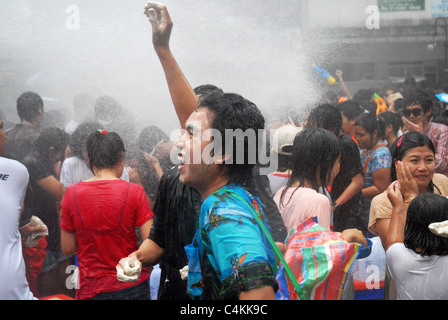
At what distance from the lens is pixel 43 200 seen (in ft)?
12.4

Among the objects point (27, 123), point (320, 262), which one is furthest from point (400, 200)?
point (27, 123)

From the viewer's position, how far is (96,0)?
4910 millimetres

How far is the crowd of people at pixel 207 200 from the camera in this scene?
1374 mm

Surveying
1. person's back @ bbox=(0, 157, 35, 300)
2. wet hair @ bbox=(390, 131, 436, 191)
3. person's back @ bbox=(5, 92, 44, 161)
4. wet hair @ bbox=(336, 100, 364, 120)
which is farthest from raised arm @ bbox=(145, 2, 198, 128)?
wet hair @ bbox=(336, 100, 364, 120)

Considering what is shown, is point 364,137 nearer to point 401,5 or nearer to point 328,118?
point 328,118

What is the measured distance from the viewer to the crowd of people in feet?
4.51

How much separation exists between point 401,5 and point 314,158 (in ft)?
22.0

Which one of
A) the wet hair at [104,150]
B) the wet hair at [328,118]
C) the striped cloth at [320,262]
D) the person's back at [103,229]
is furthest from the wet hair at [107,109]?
the striped cloth at [320,262]

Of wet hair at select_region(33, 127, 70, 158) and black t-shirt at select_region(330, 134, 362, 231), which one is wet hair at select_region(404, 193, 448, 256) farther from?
wet hair at select_region(33, 127, 70, 158)

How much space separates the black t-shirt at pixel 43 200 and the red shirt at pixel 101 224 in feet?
3.16

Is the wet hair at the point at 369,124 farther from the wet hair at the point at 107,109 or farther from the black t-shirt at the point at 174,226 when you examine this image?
the black t-shirt at the point at 174,226

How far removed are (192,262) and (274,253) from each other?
27 cm

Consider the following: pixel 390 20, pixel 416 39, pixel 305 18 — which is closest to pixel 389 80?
pixel 416 39

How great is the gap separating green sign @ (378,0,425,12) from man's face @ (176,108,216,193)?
7856 mm
